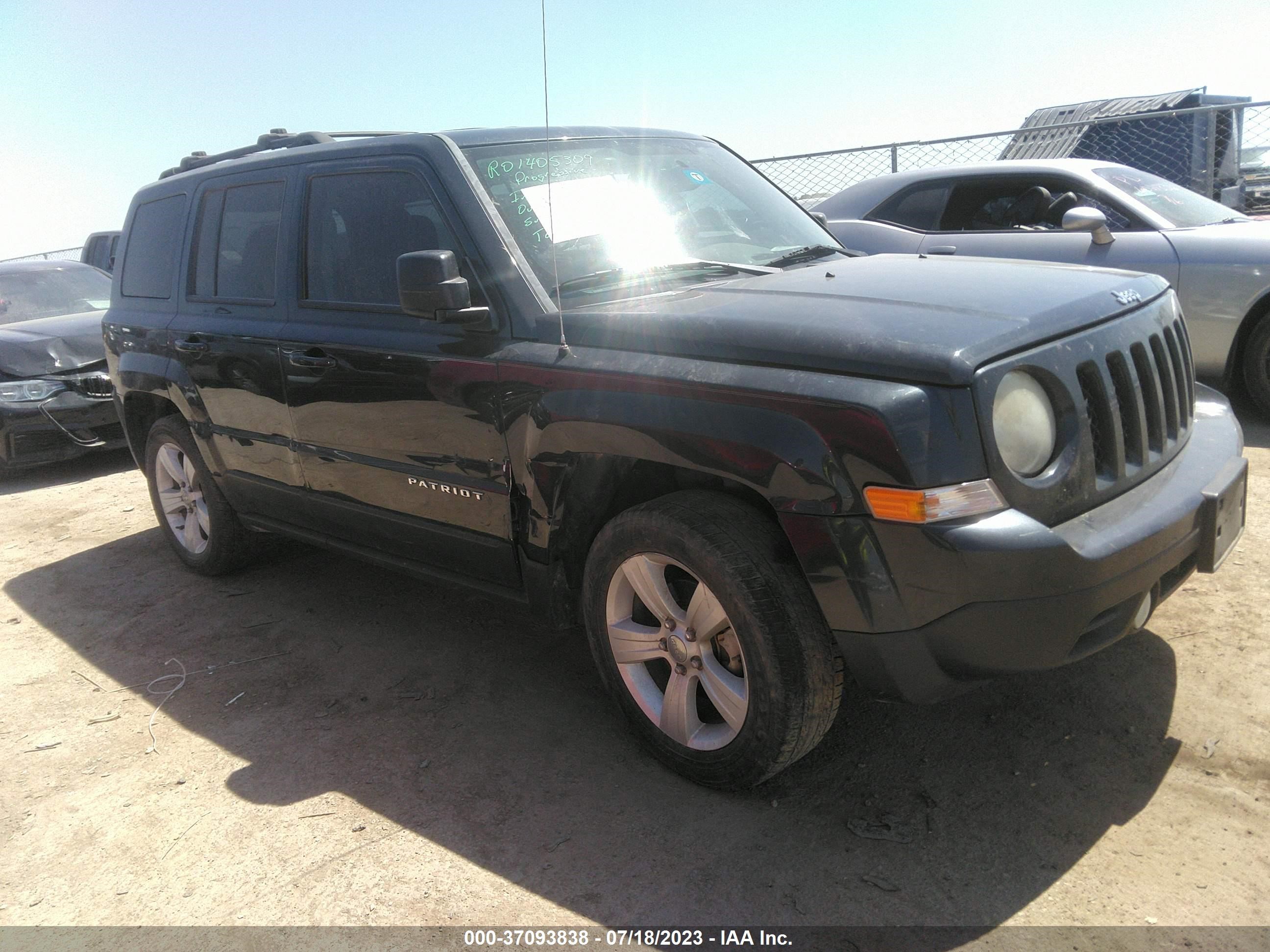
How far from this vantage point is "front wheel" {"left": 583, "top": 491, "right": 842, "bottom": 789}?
2545 millimetres

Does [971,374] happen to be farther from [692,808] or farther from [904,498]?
[692,808]

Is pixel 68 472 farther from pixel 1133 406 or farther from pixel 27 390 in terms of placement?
pixel 1133 406

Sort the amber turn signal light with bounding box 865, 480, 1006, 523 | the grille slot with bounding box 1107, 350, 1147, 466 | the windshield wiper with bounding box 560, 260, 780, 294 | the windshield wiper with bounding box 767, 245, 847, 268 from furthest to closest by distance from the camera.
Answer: the windshield wiper with bounding box 767, 245, 847, 268 → the windshield wiper with bounding box 560, 260, 780, 294 → the grille slot with bounding box 1107, 350, 1147, 466 → the amber turn signal light with bounding box 865, 480, 1006, 523

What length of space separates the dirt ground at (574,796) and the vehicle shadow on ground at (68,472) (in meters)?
4.11

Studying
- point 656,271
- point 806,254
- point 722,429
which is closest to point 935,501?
point 722,429

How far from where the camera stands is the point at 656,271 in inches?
129

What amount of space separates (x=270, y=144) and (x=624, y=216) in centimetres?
224

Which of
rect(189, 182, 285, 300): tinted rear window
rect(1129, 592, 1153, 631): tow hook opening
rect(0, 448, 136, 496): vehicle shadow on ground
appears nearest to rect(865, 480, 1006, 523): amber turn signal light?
rect(1129, 592, 1153, 631): tow hook opening

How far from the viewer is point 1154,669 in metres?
3.23

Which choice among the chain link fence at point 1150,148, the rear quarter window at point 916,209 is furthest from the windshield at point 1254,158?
the rear quarter window at point 916,209

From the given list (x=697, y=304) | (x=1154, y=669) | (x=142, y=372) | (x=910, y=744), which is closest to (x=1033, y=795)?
A: (x=910, y=744)

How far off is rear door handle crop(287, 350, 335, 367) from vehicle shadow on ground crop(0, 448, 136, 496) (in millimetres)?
4979

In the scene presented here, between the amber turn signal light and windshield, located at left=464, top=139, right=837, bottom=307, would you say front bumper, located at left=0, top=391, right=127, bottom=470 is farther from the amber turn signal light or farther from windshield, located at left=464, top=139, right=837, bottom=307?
the amber turn signal light

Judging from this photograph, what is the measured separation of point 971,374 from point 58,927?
273 centimetres
